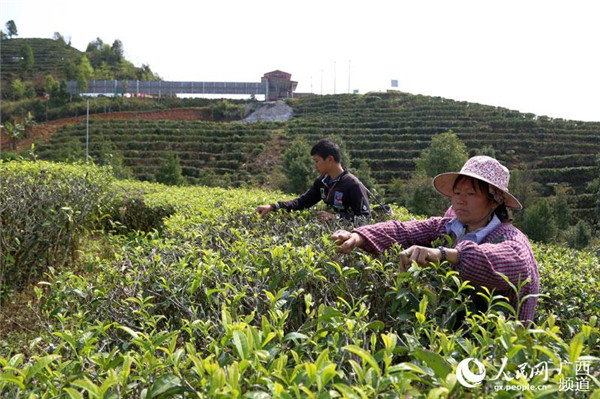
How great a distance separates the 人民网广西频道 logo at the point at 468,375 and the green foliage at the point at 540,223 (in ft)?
79.7

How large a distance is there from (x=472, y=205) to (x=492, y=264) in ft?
1.63

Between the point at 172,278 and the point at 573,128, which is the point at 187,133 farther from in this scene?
the point at 172,278

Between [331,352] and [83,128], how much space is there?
4999cm

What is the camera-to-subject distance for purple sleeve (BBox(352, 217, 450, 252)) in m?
2.18

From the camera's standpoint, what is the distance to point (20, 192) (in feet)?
14.0

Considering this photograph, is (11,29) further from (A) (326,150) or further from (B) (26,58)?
(A) (326,150)

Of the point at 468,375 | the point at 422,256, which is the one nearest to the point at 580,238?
the point at 422,256

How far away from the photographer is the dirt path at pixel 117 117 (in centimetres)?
4509

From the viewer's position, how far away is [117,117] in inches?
2045

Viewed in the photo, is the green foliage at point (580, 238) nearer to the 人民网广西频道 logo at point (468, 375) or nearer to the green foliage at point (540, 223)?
the green foliage at point (540, 223)

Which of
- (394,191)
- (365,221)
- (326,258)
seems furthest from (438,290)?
(394,191)

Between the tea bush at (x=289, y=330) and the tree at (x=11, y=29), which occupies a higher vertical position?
the tree at (x=11, y=29)

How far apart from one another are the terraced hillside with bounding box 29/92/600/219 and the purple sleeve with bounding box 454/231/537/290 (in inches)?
1283

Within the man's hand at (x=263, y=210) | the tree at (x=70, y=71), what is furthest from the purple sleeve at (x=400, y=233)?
the tree at (x=70, y=71)
